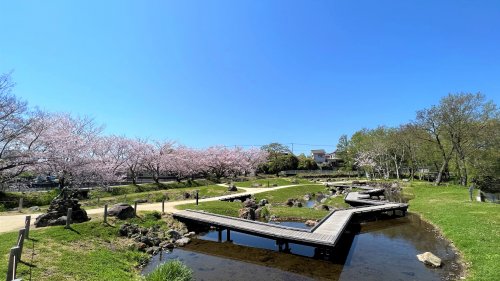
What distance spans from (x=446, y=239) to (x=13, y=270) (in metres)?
22.9

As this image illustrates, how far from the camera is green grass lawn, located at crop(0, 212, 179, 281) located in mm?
11766

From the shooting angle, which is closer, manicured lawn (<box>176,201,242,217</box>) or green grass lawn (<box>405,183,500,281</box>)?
green grass lawn (<box>405,183,500,281</box>)

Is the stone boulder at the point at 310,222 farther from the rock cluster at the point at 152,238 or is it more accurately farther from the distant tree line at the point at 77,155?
the distant tree line at the point at 77,155

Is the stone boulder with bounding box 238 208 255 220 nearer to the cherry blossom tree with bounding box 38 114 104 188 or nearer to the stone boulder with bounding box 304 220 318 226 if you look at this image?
the stone boulder with bounding box 304 220 318 226

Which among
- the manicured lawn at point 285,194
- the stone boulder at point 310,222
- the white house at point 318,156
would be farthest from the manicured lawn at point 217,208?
the white house at point 318,156

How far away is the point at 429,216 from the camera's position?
86.8ft

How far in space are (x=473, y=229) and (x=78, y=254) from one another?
76.3ft

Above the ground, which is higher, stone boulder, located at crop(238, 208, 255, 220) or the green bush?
the green bush

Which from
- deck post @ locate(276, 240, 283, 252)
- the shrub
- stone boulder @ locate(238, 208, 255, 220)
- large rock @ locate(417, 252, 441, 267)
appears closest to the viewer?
large rock @ locate(417, 252, 441, 267)

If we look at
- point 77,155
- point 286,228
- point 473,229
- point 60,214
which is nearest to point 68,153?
point 77,155

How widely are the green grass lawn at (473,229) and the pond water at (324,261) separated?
0.77 meters

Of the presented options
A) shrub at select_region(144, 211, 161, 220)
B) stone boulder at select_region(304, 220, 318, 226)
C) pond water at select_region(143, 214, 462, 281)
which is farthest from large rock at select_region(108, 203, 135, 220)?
stone boulder at select_region(304, 220, 318, 226)

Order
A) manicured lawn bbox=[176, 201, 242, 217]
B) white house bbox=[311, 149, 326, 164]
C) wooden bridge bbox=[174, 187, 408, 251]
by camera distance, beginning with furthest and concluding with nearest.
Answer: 1. white house bbox=[311, 149, 326, 164]
2. manicured lawn bbox=[176, 201, 242, 217]
3. wooden bridge bbox=[174, 187, 408, 251]

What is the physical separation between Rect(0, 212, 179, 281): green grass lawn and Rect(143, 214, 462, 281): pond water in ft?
5.64
